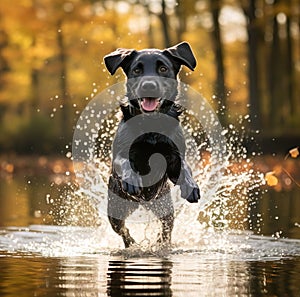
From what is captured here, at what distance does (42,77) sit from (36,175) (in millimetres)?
26632

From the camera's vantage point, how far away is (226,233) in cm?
1129

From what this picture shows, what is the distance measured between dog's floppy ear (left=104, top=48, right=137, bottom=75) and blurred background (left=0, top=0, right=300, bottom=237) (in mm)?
8429

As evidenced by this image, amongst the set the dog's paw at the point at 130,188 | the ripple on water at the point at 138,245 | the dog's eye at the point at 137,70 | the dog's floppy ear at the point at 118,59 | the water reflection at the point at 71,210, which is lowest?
the ripple on water at the point at 138,245

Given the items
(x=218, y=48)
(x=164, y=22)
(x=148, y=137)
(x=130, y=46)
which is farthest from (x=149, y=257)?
(x=130, y=46)

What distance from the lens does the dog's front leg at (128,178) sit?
8.91m

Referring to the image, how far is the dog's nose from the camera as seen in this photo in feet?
30.0

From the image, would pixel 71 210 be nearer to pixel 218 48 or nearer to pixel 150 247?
pixel 150 247

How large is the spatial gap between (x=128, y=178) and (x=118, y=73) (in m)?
13.4

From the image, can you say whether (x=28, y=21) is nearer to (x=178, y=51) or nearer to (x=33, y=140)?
(x=33, y=140)

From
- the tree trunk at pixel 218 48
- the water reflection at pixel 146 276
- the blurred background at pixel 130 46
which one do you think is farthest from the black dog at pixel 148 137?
the tree trunk at pixel 218 48

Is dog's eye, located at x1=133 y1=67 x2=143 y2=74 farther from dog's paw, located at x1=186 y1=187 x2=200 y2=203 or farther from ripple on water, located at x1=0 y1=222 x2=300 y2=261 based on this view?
ripple on water, located at x1=0 y1=222 x2=300 y2=261

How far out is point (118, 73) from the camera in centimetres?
2225

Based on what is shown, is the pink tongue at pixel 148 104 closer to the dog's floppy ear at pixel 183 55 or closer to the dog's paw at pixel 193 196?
the dog's floppy ear at pixel 183 55

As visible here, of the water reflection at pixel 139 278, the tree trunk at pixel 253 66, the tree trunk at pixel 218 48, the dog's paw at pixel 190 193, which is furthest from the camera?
the tree trunk at pixel 218 48
